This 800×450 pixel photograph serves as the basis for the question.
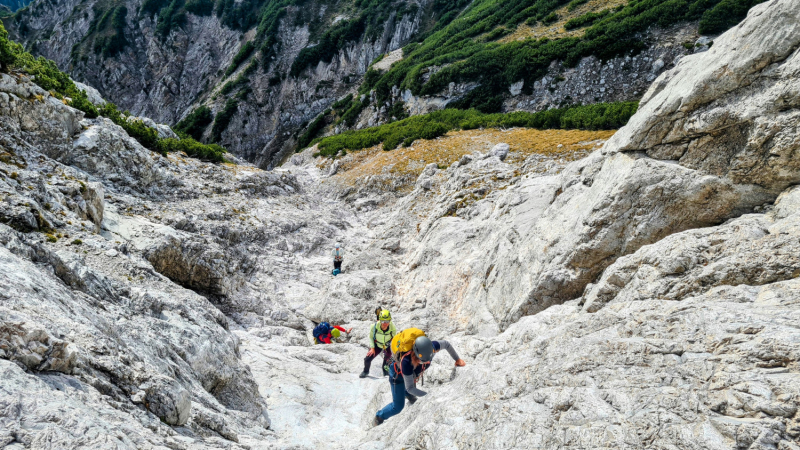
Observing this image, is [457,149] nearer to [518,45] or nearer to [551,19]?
[518,45]

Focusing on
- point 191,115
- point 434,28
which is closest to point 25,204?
point 191,115

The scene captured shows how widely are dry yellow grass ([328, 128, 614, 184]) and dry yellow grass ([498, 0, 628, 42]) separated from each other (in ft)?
82.1

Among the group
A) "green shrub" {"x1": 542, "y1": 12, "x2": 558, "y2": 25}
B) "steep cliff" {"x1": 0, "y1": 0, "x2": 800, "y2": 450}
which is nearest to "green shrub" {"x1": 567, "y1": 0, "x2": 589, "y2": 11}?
"green shrub" {"x1": 542, "y1": 12, "x2": 558, "y2": 25}

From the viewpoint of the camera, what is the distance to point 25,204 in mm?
8594

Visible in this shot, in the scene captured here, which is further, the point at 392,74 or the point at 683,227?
the point at 392,74

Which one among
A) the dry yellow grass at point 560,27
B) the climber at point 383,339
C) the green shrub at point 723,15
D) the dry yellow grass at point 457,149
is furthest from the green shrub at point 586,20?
the climber at point 383,339

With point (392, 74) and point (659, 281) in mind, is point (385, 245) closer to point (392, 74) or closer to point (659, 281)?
point (659, 281)

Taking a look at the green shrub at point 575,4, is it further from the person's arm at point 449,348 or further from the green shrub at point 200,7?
the green shrub at point 200,7

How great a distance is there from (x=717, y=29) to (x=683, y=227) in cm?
4243

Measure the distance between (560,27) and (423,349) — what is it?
57.6 meters

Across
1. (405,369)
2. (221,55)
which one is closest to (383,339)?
(405,369)

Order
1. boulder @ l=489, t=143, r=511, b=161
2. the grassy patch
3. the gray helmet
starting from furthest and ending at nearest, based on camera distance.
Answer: the grassy patch → boulder @ l=489, t=143, r=511, b=161 → the gray helmet

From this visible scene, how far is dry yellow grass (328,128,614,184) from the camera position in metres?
26.1

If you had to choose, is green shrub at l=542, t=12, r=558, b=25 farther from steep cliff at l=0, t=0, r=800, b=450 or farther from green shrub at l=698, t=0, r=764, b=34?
steep cliff at l=0, t=0, r=800, b=450
